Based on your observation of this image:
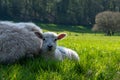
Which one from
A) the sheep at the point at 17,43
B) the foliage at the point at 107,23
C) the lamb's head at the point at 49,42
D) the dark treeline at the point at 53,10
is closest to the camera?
the sheep at the point at 17,43

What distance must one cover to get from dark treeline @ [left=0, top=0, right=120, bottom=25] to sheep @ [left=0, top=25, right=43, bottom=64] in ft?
349

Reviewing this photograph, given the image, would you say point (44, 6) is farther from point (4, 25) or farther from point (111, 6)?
point (4, 25)

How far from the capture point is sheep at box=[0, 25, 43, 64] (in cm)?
779

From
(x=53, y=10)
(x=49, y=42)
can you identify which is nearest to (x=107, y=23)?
(x=53, y=10)

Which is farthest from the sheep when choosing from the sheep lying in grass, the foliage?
the foliage

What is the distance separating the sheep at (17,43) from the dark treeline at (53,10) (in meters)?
106

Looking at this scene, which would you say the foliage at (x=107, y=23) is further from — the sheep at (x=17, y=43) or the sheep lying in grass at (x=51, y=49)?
the sheep at (x=17, y=43)

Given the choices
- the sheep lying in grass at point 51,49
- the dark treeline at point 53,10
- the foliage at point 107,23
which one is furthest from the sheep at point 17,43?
the dark treeline at point 53,10

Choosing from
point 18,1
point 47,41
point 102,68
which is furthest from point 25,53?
point 18,1

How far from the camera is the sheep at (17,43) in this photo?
779 centimetres

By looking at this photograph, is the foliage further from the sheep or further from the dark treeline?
the sheep

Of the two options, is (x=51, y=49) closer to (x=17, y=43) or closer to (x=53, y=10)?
(x=17, y=43)

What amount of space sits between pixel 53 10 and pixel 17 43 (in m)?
115

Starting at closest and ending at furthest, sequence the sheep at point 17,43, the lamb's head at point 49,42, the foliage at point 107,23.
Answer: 1. the sheep at point 17,43
2. the lamb's head at point 49,42
3. the foliage at point 107,23
